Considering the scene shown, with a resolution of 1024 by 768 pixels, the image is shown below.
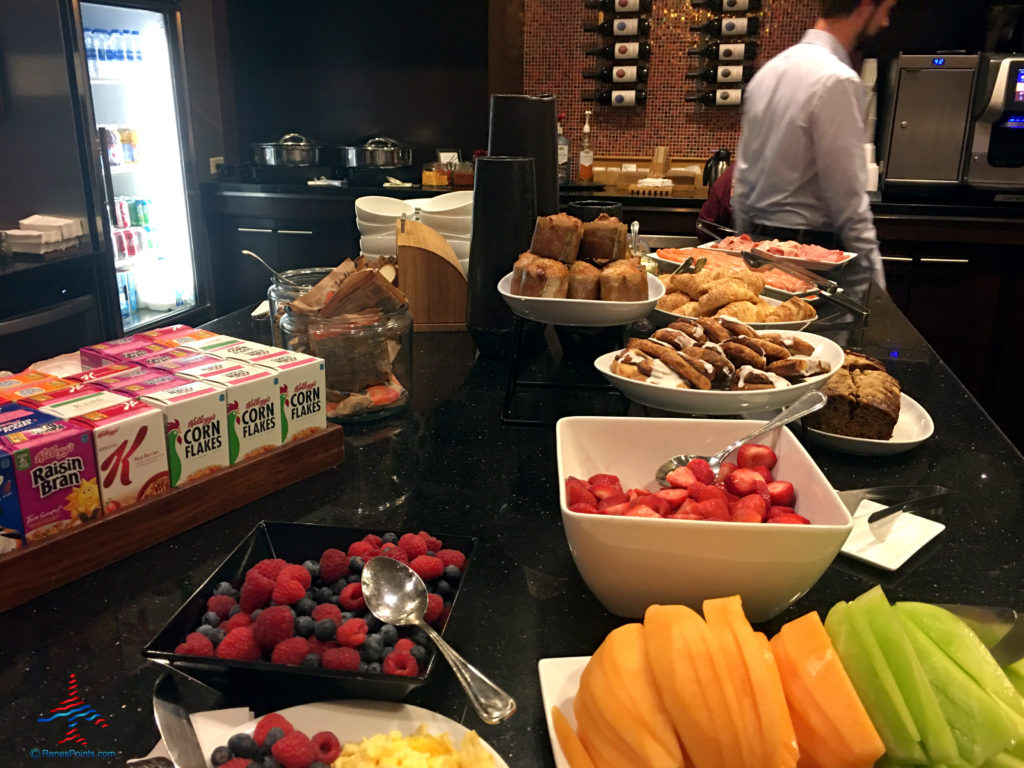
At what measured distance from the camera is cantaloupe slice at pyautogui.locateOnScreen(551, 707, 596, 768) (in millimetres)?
567

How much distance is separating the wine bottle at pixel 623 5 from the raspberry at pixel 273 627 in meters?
4.17

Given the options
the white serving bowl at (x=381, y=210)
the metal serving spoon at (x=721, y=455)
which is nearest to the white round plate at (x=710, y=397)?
the metal serving spoon at (x=721, y=455)

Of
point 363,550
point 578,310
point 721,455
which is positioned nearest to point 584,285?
point 578,310

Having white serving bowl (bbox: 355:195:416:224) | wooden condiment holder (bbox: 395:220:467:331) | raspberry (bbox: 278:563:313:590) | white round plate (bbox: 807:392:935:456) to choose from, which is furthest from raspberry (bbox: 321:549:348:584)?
white serving bowl (bbox: 355:195:416:224)

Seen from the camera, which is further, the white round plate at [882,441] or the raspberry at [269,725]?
the white round plate at [882,441]

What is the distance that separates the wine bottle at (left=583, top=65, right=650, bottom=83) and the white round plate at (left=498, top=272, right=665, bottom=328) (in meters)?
3.39

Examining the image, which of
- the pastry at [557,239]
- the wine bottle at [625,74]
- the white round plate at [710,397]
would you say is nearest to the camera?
the white round plate at [710,397]

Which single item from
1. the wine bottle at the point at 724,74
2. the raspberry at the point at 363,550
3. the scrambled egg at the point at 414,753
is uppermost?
the wine bottle at the point at 724,74

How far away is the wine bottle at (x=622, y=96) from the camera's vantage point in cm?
431

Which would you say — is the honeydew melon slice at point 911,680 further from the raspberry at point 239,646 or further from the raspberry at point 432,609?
the raspberry at point 239,646

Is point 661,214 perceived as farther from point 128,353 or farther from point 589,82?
point 128,353

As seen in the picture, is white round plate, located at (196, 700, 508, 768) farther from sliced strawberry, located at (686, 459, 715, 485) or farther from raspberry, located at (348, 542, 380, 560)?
sliced strawberry, located at (686, 459, 715, 485)

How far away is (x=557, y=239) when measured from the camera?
53.1 inches

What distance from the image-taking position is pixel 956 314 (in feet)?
11.6
